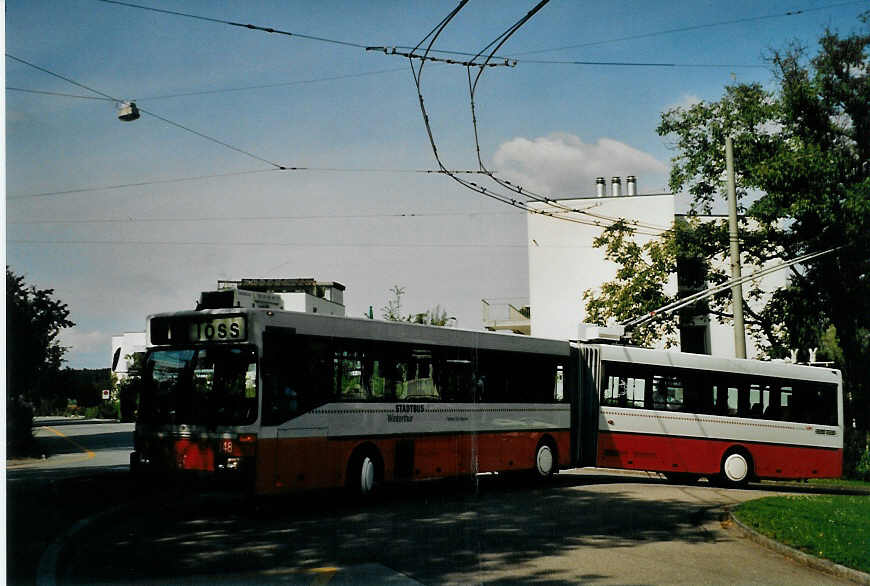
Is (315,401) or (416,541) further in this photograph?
(315,401)

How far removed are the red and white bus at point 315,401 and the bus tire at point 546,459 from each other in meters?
1.21

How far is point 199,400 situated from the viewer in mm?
12344

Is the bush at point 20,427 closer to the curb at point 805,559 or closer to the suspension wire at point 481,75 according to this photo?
the suspension wire at point 481,75

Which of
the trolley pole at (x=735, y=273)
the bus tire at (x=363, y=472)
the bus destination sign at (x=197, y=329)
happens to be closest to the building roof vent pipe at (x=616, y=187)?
the trolley pole at (x=735, y=273)

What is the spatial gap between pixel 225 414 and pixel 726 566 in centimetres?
682

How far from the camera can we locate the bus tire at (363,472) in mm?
13664

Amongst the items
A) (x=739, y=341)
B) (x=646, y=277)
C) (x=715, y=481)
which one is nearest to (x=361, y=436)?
(x=715, y=481)

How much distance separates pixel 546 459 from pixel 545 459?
4cm

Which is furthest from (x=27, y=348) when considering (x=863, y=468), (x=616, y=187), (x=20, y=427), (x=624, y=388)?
(x=616, y=187)

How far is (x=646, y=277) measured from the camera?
3033cm

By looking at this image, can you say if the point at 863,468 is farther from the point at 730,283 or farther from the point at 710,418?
the point at 730,283

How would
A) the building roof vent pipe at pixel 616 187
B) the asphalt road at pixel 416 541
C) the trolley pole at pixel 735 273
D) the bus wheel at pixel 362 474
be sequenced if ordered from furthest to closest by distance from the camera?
the building roof vent pipe at pixel 616 187, the trolley pole at pixel 735 273, the bus wheel at pixel 362 474, the asphalt road at pixel 416 541

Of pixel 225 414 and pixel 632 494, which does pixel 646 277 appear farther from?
pixel 225 414

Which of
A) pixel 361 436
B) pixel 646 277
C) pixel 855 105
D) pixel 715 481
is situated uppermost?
pixel 855 105
